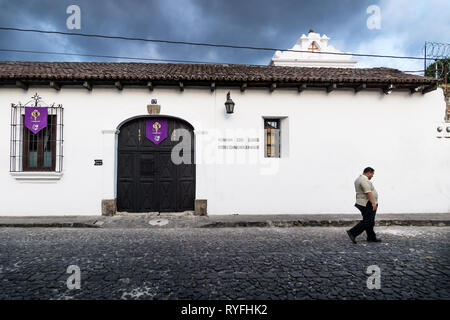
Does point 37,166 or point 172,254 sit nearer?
point 172,254

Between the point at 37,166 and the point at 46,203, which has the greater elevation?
the point at 37,166

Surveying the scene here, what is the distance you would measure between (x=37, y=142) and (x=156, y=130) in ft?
11.6

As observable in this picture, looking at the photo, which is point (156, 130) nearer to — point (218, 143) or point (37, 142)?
point (218, 143)

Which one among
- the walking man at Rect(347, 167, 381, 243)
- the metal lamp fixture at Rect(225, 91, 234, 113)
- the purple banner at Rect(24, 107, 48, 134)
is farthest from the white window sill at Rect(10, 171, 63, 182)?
the walking man at Rect(347, 167, 381, 243)

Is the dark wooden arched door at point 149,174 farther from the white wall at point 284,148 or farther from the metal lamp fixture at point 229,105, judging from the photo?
the metal lamp fixture at point 229,105

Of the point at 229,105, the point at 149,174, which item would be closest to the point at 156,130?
the point at 149,174

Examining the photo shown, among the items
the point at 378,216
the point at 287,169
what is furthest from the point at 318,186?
the point at 378,216

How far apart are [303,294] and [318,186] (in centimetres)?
499

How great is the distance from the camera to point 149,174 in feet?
24.0

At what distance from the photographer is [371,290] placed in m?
3.01

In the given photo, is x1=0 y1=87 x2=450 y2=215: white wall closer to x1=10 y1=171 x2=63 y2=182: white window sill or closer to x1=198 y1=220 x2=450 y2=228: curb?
x1=10 y1=171 x2=63 y2=182: white window sill

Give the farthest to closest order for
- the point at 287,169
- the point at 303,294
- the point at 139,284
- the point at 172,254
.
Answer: the point at 287,169 < the point at 172,254 < the point at 139,284 < the point at 303,294

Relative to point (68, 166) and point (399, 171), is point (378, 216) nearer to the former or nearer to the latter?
point (399, 171)

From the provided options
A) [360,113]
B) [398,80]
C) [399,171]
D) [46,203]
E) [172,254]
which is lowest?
[172,254]
